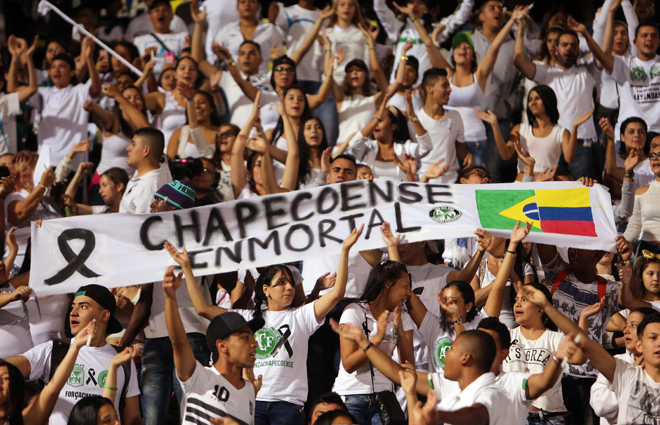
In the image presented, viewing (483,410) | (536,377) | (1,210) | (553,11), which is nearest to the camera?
(483,410)

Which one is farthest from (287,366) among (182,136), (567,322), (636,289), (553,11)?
(553,11)

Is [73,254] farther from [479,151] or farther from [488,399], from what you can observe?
[479,151]

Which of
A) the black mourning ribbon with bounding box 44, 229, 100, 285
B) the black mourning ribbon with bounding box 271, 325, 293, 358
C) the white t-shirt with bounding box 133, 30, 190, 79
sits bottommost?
the black mourning ribbon with bounding box 271, 325, 293, 358

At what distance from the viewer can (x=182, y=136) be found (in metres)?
10.2

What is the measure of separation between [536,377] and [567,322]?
535mm

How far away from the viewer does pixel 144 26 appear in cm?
1316

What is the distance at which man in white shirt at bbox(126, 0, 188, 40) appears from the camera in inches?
512

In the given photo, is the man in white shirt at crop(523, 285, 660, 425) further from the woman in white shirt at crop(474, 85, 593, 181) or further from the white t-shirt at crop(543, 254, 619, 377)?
the woman in white shirt at crop(474, 85, 593, 181)

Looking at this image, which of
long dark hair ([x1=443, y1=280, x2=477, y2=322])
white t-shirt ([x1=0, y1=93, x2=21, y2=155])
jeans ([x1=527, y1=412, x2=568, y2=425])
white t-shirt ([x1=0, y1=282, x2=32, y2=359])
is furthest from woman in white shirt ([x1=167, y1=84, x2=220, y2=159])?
jeans ([x1=527, y1=412, x2=568, y2=425])

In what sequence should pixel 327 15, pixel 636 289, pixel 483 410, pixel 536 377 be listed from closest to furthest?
1. pixel 483 410
2. pixel 536 377
3. pixel 636 289
4. pixel 327 15

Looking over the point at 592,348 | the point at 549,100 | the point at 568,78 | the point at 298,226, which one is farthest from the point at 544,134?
the point at 592,348

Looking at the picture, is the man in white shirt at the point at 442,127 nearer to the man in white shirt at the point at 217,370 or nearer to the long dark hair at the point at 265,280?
the long dark hair at the point at 265,280

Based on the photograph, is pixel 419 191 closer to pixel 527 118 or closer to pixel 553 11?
pixel 527 118

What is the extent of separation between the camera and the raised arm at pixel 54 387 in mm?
5637
